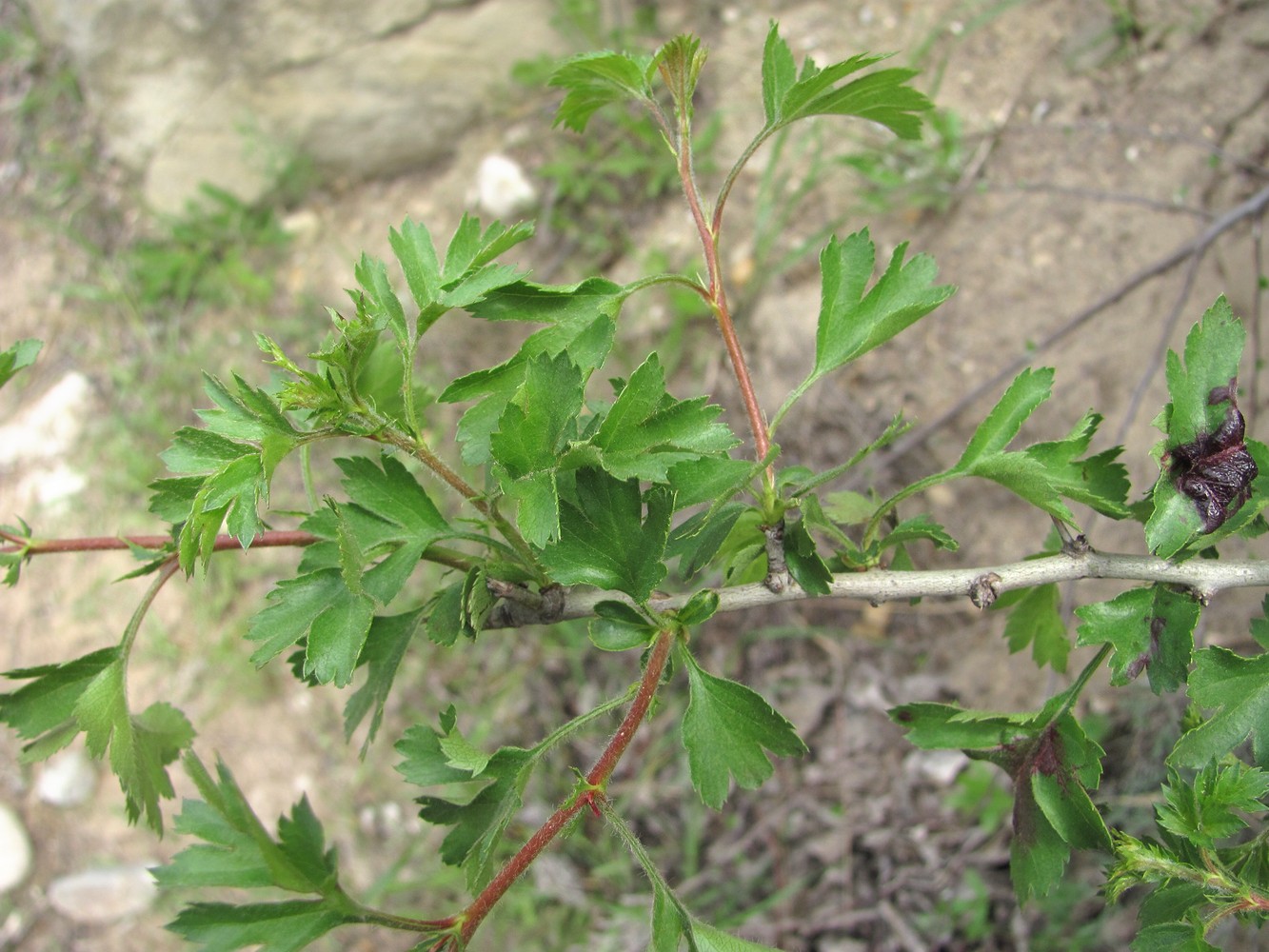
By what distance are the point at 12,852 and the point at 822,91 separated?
3.76 metres

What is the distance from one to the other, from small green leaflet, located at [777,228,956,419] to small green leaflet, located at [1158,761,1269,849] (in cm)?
58

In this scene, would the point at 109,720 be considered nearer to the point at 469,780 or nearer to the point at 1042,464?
the point at 469,780

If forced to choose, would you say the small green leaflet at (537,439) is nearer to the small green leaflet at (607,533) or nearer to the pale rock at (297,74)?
the small green leaflet at (607,533)

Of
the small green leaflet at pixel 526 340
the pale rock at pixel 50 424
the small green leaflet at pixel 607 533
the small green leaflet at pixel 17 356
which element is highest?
the small green leaflet at pixel 17 356

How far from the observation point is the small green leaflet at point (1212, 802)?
97 centimetres

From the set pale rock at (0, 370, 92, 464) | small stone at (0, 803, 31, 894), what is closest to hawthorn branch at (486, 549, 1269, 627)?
small stone at (0, 803, 31, 894)

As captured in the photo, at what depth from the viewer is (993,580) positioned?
1.12 m

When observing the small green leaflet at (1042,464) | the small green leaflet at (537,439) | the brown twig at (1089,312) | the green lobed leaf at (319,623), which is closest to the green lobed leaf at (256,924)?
the green lobed leaf at (319,623)

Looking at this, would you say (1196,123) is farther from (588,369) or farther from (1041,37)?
(588,369)

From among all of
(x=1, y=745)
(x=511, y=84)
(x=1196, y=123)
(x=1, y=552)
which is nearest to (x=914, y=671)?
(x=1196, y=123)

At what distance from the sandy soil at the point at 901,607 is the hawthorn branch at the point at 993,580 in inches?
44.5

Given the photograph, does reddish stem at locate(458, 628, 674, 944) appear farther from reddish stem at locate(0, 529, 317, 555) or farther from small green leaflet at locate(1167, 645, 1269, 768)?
small green leaflet at locate(1167, 645, 1269, 768)

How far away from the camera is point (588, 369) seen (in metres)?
1.05

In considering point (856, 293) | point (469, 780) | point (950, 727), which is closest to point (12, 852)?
point (469, 780)
